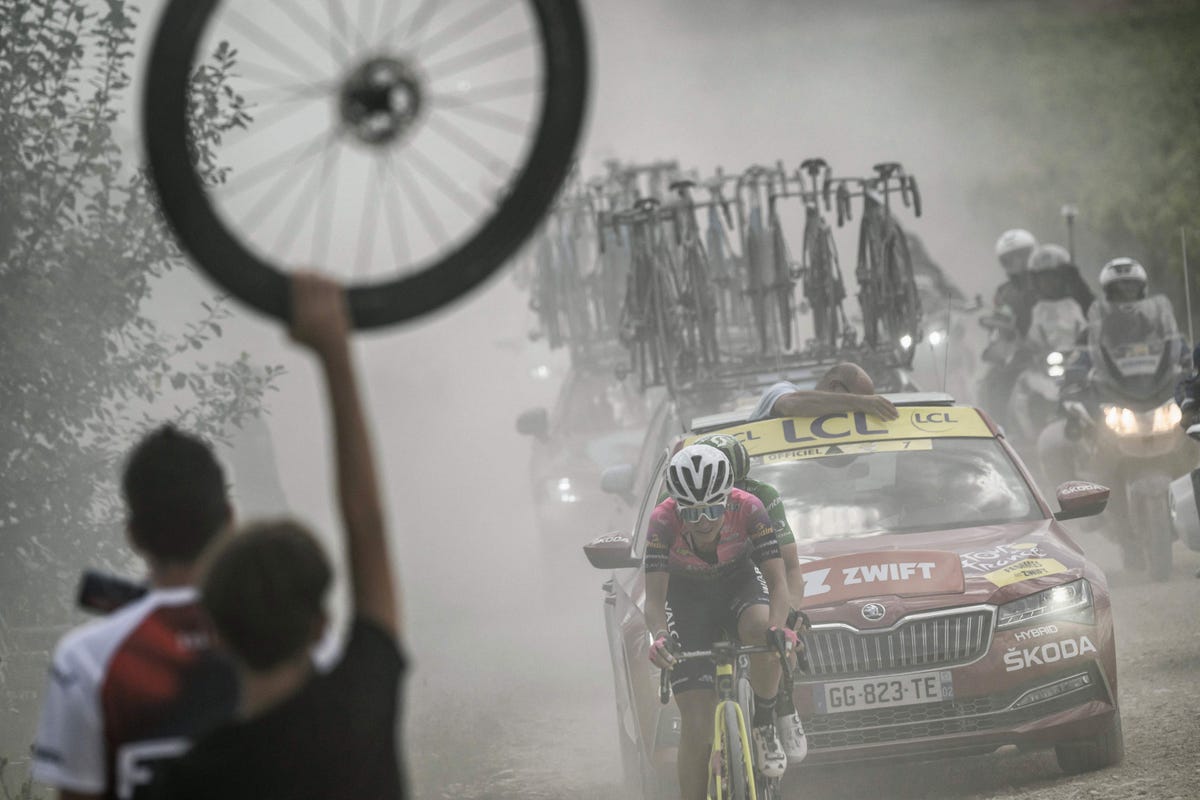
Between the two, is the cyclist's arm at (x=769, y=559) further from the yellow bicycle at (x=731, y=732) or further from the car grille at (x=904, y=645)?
the car grille at (x=904, y=645)

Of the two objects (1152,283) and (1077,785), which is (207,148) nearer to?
(1077,785)

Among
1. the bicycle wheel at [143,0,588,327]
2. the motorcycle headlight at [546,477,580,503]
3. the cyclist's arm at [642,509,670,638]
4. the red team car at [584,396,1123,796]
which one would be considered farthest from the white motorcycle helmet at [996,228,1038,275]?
the bicycle wheel at [143,0,588,327]

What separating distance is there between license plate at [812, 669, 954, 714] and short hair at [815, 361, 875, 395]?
1991 millimetres

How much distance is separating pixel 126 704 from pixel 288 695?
490 millimetres

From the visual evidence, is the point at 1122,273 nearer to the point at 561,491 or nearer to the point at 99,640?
the point at 561,491

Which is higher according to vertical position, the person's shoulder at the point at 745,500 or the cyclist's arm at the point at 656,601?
the person's shoulder at the point at 745,500

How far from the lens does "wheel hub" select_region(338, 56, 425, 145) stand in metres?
3.30

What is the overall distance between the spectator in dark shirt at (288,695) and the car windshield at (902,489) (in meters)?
6.31

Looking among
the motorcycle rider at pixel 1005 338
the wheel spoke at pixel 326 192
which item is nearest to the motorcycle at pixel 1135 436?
the motorcycle rider at pixel 1005 338

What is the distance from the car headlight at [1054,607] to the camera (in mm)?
8445

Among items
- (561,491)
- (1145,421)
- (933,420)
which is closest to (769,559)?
Answer: (933,420)

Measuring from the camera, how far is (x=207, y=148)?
11.4m

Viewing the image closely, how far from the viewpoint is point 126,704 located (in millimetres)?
3486

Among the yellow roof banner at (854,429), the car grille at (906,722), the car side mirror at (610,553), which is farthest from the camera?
the yellow roof banner at (854,429)
